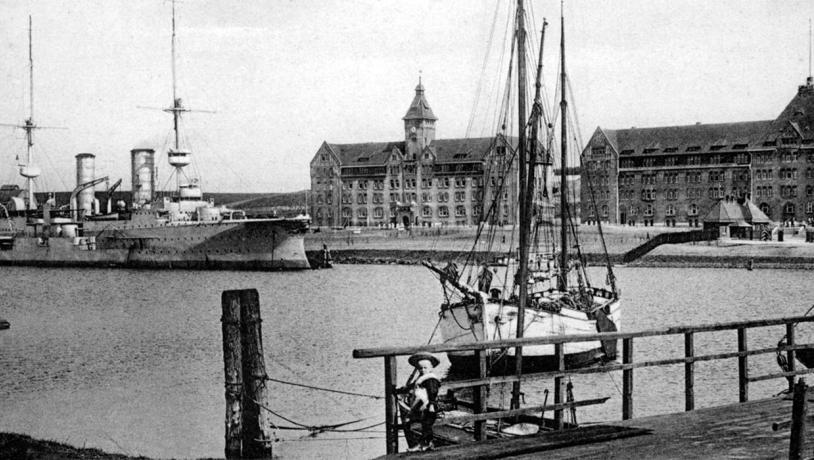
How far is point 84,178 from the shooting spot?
92.2 meters

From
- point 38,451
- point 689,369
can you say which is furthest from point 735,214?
point 38,451

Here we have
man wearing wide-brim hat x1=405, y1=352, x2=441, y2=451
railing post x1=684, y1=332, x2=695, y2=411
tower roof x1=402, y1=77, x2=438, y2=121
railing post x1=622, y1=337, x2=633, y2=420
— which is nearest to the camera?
man wearing wide-brim hat x1=405, y1=352, x2=441, y2=451

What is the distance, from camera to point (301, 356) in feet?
105

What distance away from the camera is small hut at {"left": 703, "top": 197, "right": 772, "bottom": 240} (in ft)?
276

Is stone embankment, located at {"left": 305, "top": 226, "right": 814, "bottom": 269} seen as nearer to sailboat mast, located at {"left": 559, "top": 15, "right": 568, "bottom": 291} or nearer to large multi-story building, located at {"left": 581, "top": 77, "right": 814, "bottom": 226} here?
large multi-story building, located at {"left": 581, "top": 77, "right": 814, "bottom": 226}

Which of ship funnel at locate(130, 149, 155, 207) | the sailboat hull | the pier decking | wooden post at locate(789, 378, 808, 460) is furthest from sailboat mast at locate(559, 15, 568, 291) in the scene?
ship funnel at locate(130, 149, 155, 207)

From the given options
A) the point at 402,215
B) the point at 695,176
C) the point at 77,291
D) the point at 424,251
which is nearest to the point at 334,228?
the point at 402,215

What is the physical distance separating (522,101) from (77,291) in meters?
49.2

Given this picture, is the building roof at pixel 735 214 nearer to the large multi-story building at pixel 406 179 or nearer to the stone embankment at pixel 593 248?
the stone embankment at pixel 593 248

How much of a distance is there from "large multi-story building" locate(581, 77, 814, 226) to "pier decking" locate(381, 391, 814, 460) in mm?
Result: 91804

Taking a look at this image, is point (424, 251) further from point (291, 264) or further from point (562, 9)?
point (562, 9)

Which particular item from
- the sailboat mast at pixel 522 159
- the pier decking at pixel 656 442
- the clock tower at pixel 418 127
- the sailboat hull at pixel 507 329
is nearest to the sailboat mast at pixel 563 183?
the sailboat hull at pixel 507 329

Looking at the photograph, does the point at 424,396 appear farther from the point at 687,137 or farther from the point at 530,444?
the point at 687,137

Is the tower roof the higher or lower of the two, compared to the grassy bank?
higher
